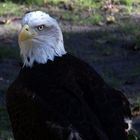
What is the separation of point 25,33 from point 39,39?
152 millimetres

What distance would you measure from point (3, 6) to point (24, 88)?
620cm

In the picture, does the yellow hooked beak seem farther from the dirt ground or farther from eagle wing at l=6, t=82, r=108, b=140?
the dirt ground

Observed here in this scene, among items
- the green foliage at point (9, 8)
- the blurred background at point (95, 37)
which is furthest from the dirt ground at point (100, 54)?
the green foliage at point (9, 8)

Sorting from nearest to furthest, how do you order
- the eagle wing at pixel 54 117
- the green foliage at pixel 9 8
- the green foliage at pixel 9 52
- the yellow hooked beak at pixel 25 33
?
the eagle wing at pixel 54 117 → the yellow hooked beak at pixel 25 33 → the green foliage at pixel 9 52 → the green foliage at pixel 9 8

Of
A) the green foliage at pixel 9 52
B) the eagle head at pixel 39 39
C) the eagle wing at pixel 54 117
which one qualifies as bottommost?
the green foliage at pixel 9 52

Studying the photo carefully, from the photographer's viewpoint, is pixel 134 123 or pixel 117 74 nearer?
pixel 134 123

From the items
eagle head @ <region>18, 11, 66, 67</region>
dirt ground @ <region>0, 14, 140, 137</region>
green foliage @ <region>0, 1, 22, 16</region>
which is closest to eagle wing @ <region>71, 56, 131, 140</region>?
eagle head @ <region>18, 11, 66, 67</region>

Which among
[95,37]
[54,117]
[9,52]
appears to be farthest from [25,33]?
[95,37]

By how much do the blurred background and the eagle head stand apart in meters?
1.55

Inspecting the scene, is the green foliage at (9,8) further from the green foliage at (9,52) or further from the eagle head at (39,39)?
the eagle head at (39,39)

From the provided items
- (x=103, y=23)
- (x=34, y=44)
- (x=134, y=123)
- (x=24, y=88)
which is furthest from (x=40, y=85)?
(x=103, y=23)

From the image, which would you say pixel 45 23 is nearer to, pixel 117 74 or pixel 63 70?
pixel 63 70

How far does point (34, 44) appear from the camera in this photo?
6910 mm

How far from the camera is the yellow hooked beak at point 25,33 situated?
6.78m
